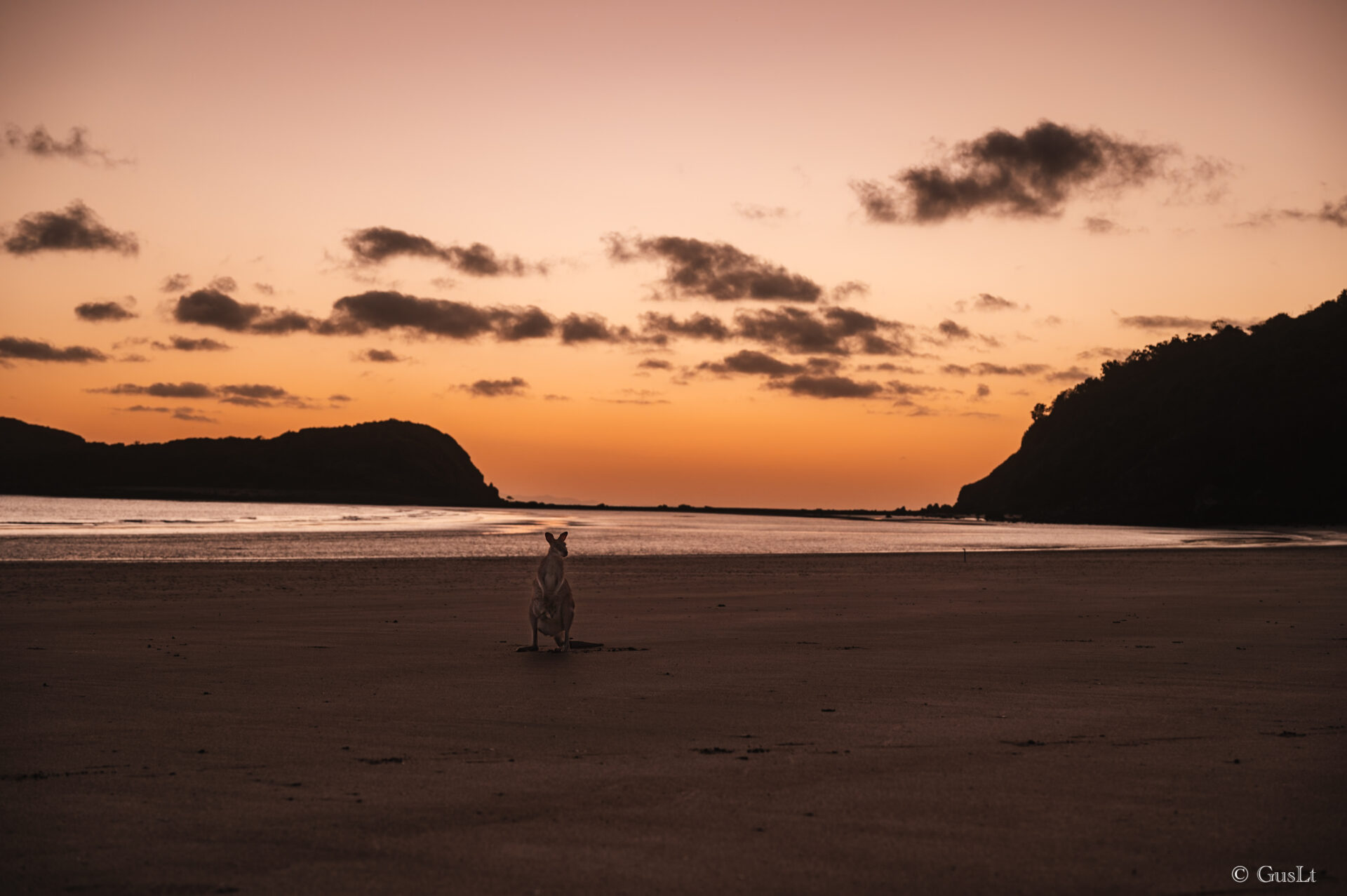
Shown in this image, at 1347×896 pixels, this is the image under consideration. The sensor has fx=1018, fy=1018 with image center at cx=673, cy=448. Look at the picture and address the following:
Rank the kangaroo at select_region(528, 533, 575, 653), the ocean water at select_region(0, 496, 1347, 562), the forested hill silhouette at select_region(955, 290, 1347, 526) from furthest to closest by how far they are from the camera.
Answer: the forested hill silhouette at select_region(955, 290, 1347, 526), the ocean water at select_region(0, 496, 1347, 562), the kangaroo at select_region(528, 533, 575, 653)

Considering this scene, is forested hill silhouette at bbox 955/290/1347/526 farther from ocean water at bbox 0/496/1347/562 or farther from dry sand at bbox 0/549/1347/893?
dry sand at bbox 0/549/1347/893

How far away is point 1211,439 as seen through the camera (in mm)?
115938

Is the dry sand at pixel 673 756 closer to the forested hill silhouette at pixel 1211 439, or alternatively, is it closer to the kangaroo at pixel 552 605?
the kangaroo at pixel 552 605

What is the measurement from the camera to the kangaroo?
1248cm

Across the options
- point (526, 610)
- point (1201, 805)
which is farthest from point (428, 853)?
point (526, 610)

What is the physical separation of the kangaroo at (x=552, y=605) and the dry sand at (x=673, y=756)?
1.64ft

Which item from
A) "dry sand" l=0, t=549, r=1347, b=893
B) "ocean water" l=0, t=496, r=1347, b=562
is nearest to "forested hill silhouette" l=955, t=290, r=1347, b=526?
"ocean water" l=0, t=496, r=1347, b=562

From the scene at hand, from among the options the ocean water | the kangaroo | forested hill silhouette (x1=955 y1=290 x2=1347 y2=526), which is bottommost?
the ocean water

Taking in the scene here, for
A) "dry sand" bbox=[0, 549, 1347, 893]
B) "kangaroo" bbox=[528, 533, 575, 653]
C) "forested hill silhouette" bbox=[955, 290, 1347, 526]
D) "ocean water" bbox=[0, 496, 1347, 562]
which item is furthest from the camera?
"forested hill silhouette" bbox=[955, 290, 1347, 526]

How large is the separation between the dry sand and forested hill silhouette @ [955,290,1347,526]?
95.5 meters

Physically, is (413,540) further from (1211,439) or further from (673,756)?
(1211,439)

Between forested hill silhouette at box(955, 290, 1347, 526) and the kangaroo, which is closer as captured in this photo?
the kangaroo

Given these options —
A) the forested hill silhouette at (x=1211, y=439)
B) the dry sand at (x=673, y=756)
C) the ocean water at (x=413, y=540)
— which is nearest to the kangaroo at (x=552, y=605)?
the dry sand at (x=673, y=756)

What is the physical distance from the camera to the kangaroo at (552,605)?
1248 cm
